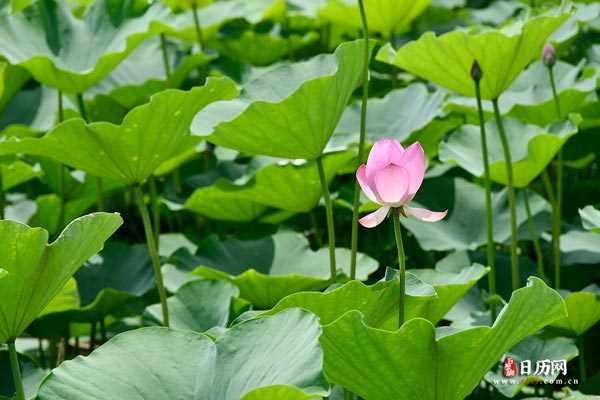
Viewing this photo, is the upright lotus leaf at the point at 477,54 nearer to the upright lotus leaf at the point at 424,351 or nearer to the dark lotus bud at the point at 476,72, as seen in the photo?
the dark lotus bud at the point at 476,72

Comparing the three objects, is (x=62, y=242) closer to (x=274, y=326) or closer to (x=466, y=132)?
(x=274, y=326)

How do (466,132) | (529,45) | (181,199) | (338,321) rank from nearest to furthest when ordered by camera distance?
1. (338,321)
2. (529,45)
3. (466,132)
4. (181,199)

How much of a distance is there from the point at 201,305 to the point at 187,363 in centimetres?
47

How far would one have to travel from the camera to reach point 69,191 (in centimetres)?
227

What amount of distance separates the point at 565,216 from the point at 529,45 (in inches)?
26.9

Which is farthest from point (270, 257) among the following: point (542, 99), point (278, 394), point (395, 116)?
point (278, 394)

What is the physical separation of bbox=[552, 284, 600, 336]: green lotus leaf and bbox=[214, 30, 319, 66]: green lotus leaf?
4.65ft

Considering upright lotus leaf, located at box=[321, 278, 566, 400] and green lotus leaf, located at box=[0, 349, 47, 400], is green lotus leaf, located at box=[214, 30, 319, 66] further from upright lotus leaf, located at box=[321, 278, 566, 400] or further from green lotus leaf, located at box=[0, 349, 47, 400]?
upright lotus leaf, located at box=[321, 278, 566, 400]

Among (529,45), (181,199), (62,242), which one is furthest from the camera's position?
(181,199)

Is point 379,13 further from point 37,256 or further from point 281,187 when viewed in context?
point 37,256

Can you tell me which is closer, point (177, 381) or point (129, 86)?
point (177, 381)

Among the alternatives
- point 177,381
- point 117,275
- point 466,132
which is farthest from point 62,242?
point 466,132

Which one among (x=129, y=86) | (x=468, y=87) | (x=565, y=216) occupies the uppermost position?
(x=468, y=87)

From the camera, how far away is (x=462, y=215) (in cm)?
211
